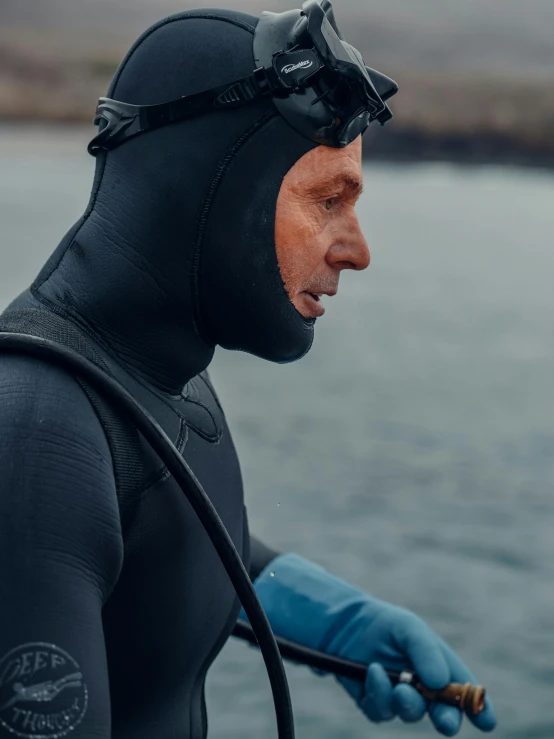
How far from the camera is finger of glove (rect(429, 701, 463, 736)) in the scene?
1.69 meters

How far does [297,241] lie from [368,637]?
29.0 inches

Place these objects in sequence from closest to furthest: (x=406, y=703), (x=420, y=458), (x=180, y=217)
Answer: (x=180, y=217), (x=406, y=703), (x=420, y=458)

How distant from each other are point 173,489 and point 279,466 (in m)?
3.87

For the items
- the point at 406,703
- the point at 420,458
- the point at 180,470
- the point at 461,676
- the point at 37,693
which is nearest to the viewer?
the point at 37,693

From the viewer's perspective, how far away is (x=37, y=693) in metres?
1.03

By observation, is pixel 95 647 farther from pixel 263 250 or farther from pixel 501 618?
pixel 501 618

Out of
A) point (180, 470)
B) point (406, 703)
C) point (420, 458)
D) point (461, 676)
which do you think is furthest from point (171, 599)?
point (420, 458)

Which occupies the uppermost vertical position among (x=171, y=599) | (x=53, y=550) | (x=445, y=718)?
(x=53, y=550)

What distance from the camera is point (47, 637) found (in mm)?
1033

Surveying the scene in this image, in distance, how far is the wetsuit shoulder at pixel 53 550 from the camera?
3.36 ft

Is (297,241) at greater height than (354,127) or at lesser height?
lesser

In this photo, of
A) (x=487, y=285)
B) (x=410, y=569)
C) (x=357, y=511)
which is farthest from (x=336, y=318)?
(x=410, y=569)

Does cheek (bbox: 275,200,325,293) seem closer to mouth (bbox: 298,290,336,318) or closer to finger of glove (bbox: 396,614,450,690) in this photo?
mouth (bbox: 298,290,336,318)

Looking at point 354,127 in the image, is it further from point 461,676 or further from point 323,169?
point 461,676
